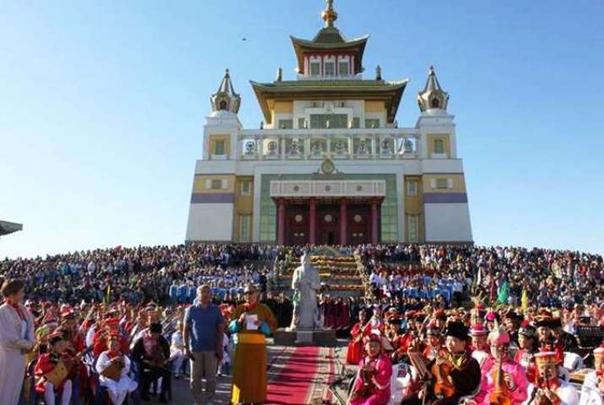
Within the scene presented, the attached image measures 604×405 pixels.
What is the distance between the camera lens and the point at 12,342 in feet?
20.6

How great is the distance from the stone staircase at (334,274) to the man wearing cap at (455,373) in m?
19.5

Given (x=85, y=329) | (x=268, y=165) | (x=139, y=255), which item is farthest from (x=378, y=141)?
(x=85, y=329)

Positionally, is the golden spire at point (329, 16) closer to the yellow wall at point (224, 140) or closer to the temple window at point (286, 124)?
Answer: the temple window at point (286, 124)

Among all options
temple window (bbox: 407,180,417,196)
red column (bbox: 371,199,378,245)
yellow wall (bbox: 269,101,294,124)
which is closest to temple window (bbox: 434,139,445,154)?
temple window (bbox: 407,180,417,196)

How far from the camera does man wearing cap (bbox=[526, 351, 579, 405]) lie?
5129mm

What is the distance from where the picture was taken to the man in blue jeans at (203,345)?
799 cm

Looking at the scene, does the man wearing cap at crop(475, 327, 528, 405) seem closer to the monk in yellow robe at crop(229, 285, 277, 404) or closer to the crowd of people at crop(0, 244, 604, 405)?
the crowd of people at crop(0, 244, 604, 405)

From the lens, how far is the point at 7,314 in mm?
6395

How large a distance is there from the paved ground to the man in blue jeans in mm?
1099

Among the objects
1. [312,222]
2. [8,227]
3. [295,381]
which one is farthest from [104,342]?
[312,222]

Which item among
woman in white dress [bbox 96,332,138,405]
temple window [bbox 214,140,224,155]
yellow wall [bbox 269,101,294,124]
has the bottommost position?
woman in white dress [bbox 96,332,138,405]

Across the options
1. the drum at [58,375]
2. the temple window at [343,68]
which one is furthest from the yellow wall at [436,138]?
the drum at [58,375]

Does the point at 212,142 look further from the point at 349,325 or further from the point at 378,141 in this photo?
the point at 349,325

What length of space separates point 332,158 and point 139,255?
1897 centimetres
